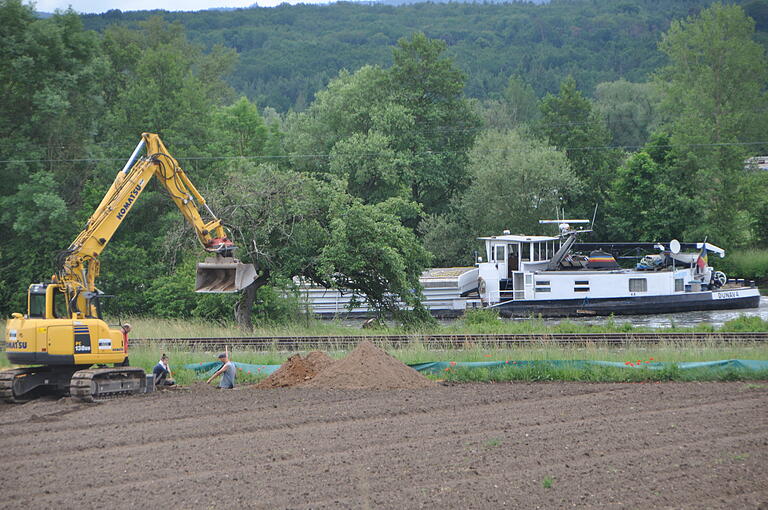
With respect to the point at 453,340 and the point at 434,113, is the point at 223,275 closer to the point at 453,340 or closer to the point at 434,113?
the point at 453,340

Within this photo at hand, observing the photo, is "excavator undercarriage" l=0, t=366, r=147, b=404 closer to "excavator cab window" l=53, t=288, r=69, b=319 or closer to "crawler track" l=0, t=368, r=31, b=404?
"crawler track" l=0, t=368, r=31, b=404

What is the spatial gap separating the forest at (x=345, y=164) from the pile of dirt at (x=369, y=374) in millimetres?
9156

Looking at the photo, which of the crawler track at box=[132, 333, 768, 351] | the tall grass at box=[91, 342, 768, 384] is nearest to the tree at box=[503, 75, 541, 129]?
the crawler track at box=[132, 333, 768, 351]

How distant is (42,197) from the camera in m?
36.2

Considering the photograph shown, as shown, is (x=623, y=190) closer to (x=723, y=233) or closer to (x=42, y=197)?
(x=723, y=233)

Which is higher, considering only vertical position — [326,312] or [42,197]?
[42,197]

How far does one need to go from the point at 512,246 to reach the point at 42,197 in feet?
74.7

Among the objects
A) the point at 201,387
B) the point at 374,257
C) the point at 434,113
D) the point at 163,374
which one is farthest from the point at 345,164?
the point at 201,387

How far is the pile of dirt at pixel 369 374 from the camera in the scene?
17.8m

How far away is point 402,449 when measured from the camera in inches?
487

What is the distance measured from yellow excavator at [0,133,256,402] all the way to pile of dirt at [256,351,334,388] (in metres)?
2.30

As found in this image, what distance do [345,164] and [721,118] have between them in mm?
24640

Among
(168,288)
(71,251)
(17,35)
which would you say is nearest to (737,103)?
(168,288)

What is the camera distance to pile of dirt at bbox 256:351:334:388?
60.7 feet
